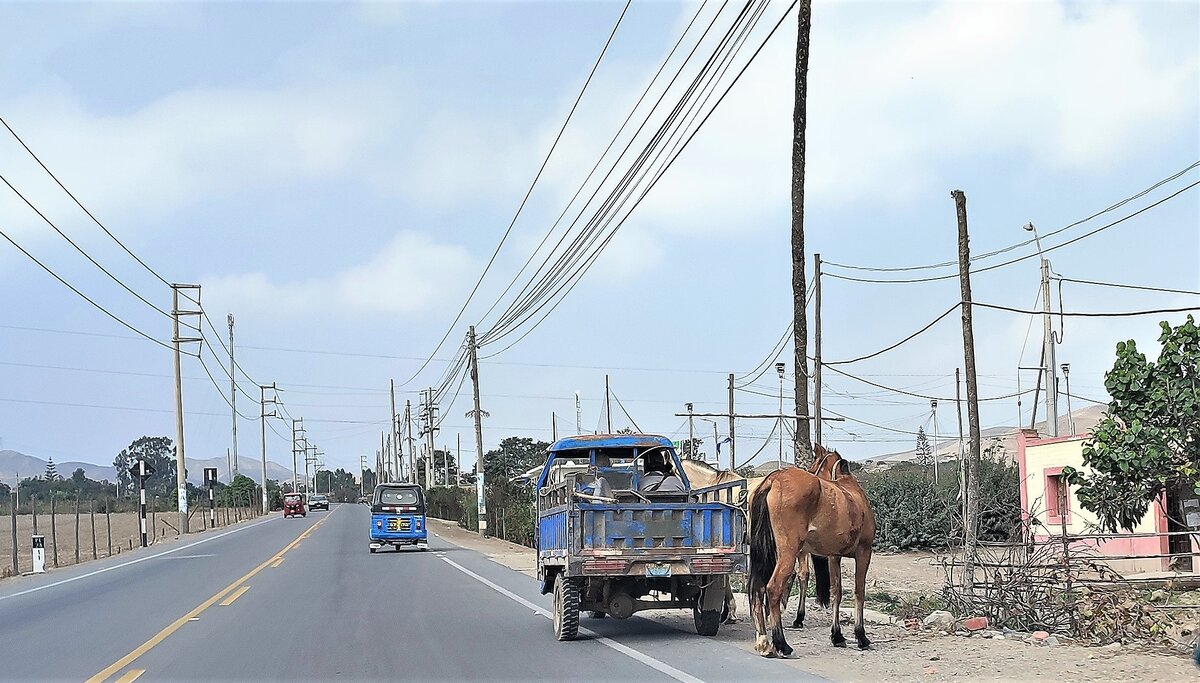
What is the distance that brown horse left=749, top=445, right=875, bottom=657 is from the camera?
12.9 metres

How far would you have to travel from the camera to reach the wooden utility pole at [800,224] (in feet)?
65.6

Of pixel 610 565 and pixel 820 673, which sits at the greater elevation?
pixel 610 565

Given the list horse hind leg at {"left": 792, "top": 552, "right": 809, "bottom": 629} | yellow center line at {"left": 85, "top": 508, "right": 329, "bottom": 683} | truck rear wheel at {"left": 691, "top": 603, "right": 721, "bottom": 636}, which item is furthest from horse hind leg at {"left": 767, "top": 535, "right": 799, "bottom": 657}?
yellow center line at {"left": 85, "top": 508, "right": 329, "bottom": 683}

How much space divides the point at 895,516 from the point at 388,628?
95.5 feet

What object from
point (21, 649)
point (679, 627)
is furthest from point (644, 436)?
point (21, 649)

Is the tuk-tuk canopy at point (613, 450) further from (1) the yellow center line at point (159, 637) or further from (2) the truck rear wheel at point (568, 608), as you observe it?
(1) the yellow center line at point (159, 637)

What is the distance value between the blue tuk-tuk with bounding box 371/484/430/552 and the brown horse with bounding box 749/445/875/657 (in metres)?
26.6

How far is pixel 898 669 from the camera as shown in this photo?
1183cm

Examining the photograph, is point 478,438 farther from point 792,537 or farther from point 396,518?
point 792,537

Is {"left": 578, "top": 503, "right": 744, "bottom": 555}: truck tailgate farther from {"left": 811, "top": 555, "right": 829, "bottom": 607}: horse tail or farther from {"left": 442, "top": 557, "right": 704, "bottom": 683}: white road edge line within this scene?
{"left": 811, "top": 555, "right": 829, "bottom": 607}: horse tail

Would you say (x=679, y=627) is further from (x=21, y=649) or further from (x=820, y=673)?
(x=21, y=649)

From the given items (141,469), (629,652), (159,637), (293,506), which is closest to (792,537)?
(629,652)

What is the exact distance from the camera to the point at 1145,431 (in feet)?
57.2

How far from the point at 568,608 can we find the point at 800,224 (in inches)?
353
